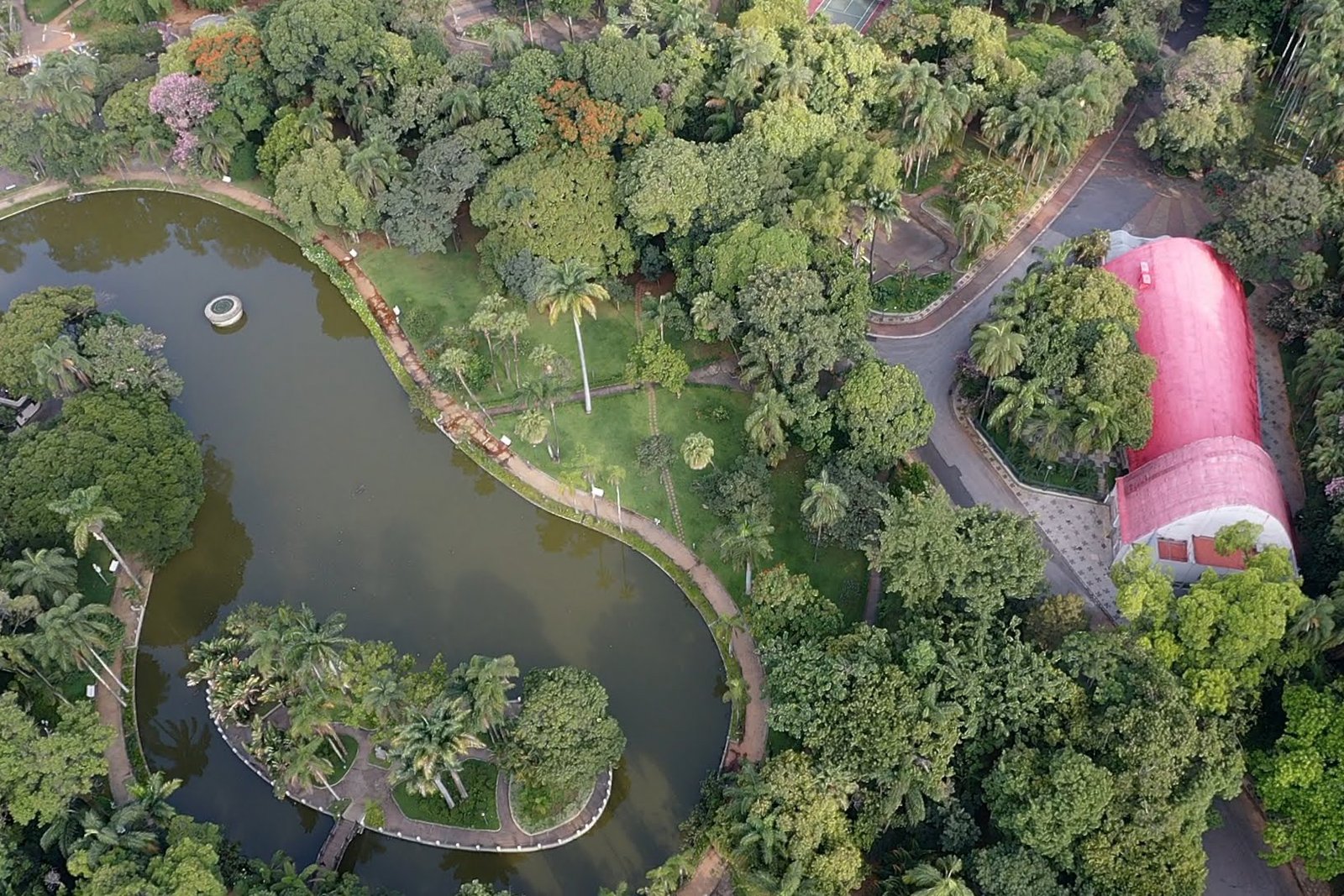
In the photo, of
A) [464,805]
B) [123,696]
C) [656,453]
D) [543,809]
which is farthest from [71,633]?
[656,453]

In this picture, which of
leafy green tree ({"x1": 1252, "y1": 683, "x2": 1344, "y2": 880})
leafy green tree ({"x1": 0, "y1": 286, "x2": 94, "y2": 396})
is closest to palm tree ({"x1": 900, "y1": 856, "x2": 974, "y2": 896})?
leafy green tree ({"x1": 1252, "y1": 683, "x2": 1344, "y2": 880})

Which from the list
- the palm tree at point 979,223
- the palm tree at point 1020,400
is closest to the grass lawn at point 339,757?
the palm tree at point 1020,400

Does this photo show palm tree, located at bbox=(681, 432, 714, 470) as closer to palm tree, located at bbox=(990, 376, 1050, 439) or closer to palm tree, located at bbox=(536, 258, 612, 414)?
palm tree, located at bbox=(536, 258, 612, 414)

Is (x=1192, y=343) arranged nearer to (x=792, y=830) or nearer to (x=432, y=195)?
(x=792, y=830)

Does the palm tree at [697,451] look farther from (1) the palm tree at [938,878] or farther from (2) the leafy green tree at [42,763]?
(2) the leafy green tree at [42,763]

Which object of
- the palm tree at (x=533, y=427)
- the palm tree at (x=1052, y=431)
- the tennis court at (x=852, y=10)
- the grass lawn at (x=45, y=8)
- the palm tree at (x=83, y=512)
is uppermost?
the tennis court at (x=852, y=10)

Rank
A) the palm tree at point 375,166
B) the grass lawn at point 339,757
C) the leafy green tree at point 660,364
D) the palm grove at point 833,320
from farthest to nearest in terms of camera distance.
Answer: the palm tree at point 375,166 → the leafy green tree at point 660,364 → the grass lawn at point 339,757 → the palm grove at point 833,320

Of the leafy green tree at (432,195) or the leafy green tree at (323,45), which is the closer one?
the leafy green tree at (432,195)
